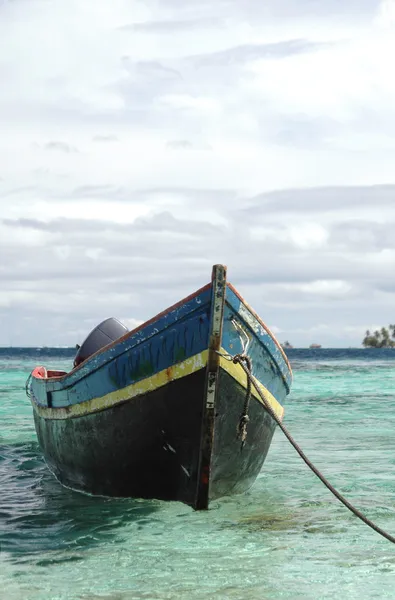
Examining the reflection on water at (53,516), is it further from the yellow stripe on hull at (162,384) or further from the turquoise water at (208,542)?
the yellow stripe on hull at (162,384)

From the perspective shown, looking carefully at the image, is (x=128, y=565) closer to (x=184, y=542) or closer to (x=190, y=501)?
(x=184, y=542)

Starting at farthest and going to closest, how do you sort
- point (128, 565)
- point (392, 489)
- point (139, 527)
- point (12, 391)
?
point (12, 391), point (392, 489), point (139, 527), point (128, 565)

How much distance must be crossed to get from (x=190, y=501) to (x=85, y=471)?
172cm

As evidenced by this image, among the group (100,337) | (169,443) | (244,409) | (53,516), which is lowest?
(53,516)

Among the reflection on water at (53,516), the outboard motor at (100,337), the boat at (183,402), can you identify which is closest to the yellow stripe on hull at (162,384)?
the boat at (183,402)

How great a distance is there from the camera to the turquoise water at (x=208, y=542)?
6254 mm

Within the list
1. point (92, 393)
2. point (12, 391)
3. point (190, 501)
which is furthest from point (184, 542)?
point (12, 391)

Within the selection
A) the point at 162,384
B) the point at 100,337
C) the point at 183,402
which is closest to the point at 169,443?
the point at 183,402

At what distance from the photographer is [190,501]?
8.23 meters

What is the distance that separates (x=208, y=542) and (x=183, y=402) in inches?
52.8

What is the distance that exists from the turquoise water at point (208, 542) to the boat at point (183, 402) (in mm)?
376

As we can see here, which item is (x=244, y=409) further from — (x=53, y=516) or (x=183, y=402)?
(x=53, y=516)

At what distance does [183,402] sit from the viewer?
7984 millimetres

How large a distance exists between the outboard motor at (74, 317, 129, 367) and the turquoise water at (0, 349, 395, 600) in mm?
1777
